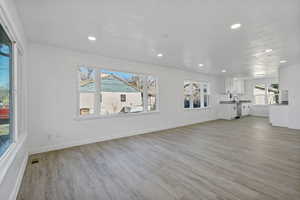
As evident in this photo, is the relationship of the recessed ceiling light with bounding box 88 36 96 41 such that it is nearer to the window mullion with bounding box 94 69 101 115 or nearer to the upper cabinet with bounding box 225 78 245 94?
the window mullion with bounding box 94 69 101 115

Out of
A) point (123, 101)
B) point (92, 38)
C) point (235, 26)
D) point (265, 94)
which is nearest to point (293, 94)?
point (265, 94)

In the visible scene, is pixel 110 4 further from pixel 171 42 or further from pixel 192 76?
pixel 192 76

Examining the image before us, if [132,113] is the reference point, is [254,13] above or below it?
above

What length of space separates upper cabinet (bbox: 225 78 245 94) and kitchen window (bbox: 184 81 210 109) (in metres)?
1.88

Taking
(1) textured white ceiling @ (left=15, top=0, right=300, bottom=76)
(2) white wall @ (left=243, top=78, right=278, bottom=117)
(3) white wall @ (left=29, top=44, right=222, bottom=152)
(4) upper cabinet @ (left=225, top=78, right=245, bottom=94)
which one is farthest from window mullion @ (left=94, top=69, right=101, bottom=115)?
(2) white wall @ (left=243, top=78, right=278, bottom=117)

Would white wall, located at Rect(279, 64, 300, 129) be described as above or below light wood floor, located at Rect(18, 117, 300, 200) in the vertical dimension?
above

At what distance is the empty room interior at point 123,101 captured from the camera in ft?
6.31

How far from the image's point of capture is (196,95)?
7328mm

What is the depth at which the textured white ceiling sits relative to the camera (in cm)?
198

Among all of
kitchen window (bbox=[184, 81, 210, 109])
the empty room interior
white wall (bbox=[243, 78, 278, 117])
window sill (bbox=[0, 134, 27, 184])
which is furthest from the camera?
white wall (bbox=[243, 78, 278, 117])

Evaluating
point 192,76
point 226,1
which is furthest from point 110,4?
point 192,76

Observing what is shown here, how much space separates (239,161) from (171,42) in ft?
9.69

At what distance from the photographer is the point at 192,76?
22.7 ft

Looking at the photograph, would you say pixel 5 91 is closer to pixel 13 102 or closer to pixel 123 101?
pixel 13 102
